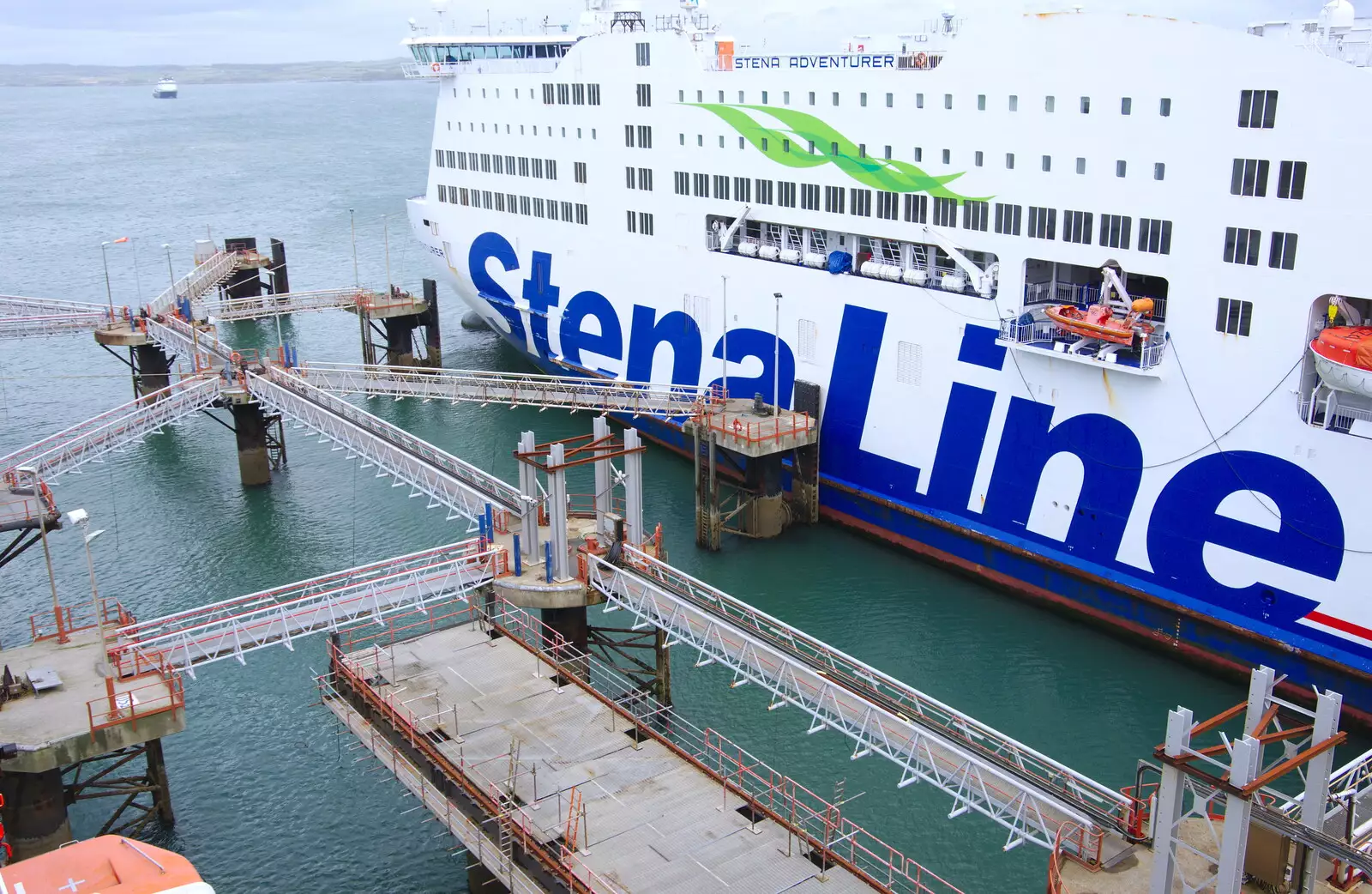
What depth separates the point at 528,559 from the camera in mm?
25578

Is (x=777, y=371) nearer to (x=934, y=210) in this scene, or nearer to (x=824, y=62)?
(x=934, y=210)

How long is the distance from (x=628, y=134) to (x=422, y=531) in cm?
1477

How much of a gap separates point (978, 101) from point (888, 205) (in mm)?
4081

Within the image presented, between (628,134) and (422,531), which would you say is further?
(628,134)

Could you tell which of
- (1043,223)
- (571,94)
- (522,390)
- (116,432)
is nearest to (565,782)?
(1043,223)

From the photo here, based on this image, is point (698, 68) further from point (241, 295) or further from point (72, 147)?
point (72, 147)

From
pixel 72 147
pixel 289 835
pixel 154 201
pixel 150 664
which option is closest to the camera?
pixel 150 664

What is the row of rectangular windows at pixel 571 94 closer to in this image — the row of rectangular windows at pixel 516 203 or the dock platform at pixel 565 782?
the row of rectangular windows at pixel 516 203

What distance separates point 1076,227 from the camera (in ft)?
96.6

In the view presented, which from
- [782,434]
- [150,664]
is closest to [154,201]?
[782,434]

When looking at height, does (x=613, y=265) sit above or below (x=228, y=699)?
above

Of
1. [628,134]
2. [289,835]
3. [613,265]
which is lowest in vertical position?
[289,835]

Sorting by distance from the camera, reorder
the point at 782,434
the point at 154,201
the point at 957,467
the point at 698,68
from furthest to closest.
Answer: the point at 154,201
the point at 698,68
the point at 782,434
the point at 957,467

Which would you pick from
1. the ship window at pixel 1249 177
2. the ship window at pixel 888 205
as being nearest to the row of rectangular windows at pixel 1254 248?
the ship window at pixel 1249 177
